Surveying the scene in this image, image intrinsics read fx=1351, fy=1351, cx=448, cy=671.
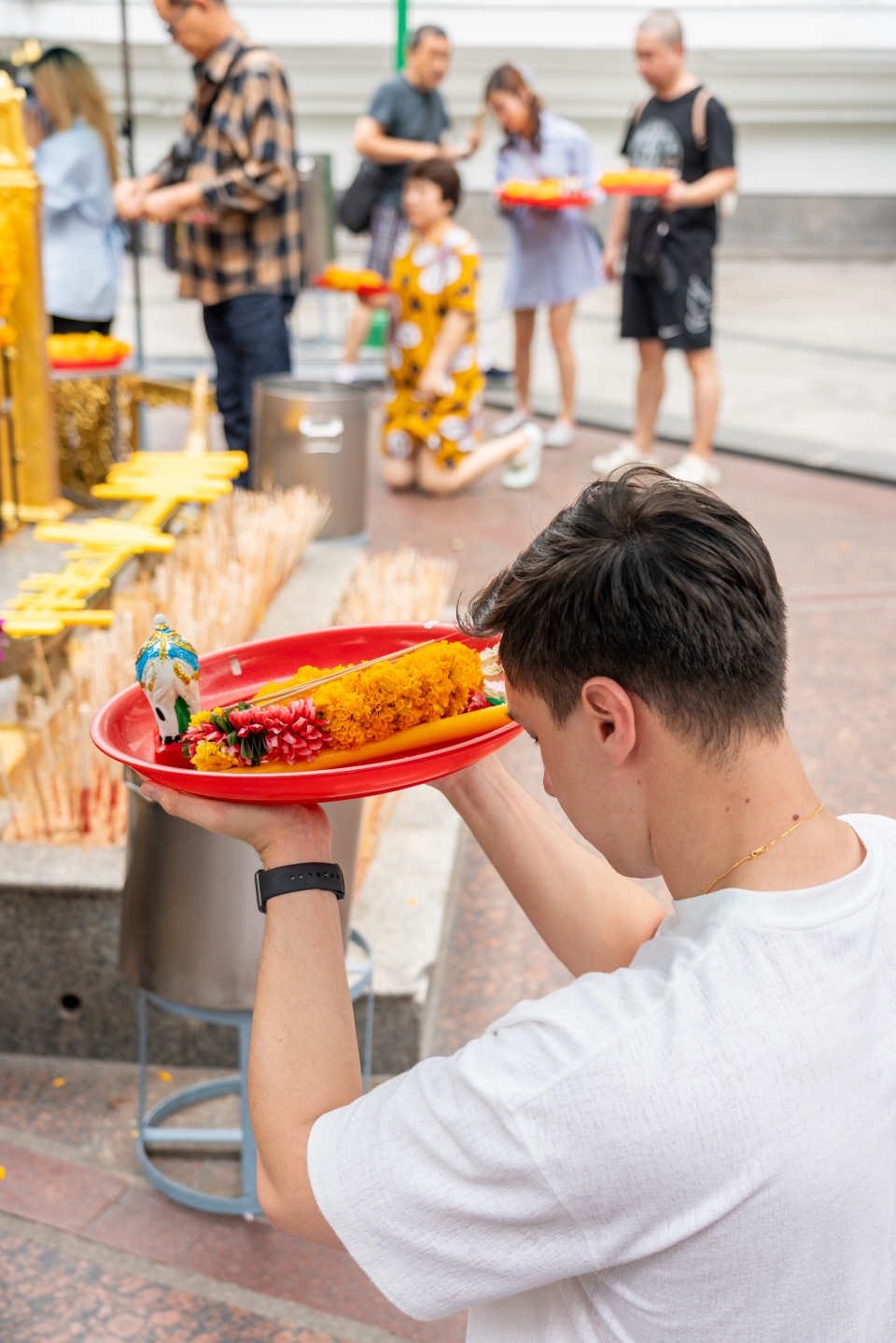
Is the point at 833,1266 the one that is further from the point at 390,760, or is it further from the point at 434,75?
the point at 434,75

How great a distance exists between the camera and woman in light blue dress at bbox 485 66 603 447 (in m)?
6.51

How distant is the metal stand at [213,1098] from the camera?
2.12 m

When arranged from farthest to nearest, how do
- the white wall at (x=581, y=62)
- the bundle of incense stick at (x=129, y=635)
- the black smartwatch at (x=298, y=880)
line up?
the white wall at (x=581, y=62)
the bundle of incense stick at (x=129, y=635)
the black smartwatch at (x=298, y=880)

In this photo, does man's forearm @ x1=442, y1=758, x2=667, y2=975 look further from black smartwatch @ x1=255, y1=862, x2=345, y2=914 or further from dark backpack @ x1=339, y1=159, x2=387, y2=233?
dark backpack @ x1=339, y1=159, x2=387, y2=233

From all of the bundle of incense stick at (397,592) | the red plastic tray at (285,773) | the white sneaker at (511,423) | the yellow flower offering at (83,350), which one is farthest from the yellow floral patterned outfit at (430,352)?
the red plastic tray at (285,773)

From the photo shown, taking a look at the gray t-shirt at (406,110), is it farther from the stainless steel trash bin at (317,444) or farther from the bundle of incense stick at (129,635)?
the bundle of incense stick at (129,635)

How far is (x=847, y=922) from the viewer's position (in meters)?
1.01

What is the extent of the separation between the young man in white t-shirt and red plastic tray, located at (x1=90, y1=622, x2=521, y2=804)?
0.67 ft

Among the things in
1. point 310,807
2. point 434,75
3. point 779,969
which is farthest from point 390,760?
point 434,75

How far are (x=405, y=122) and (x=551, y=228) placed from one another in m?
1.01

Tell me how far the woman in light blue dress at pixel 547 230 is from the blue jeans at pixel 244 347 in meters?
1.99

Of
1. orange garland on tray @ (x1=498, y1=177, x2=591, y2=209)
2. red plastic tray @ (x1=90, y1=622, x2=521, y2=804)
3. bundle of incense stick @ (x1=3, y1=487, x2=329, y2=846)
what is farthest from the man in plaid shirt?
red plastic tray @ (x1=90, y1=622, x2=521, y2=804)

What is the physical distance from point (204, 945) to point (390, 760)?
856 mm

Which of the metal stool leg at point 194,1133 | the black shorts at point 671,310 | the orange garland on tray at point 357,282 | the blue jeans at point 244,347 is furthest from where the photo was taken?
the orange garland on tray at point 357,282
